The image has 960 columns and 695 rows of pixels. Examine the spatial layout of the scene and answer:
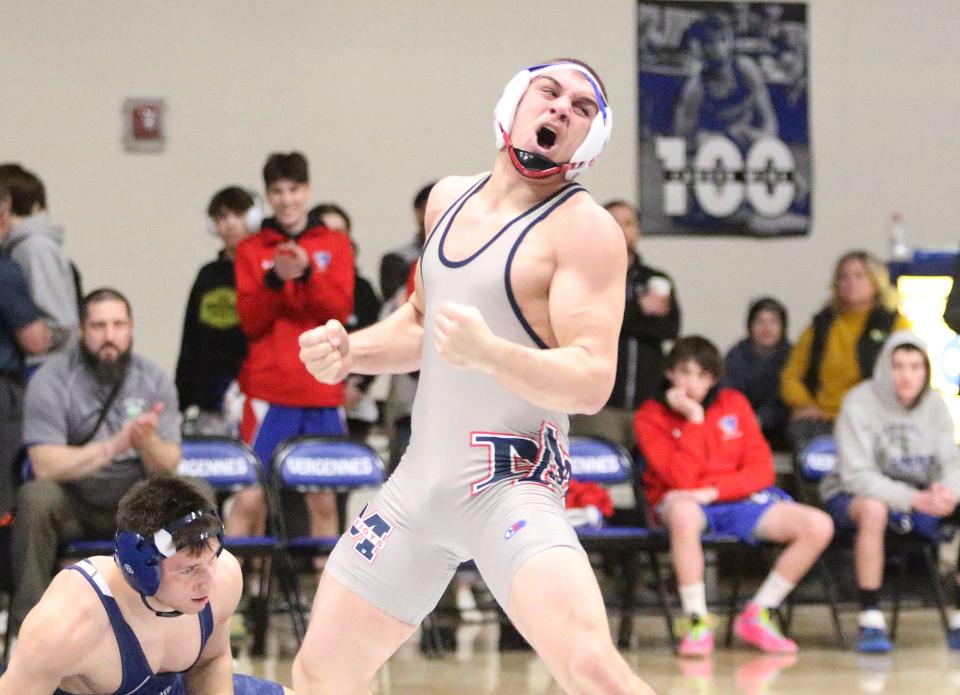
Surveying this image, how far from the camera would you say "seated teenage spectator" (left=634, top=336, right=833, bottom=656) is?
6793mm

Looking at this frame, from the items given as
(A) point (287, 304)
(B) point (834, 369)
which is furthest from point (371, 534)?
(B) point (834, 369)

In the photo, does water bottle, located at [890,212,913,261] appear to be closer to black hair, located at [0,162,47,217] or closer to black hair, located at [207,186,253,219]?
black hair, located at [207,186,253,219]

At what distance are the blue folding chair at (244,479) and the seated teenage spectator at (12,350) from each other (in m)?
0.67

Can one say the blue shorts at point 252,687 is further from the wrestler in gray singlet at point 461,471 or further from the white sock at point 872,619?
the white sock at point 872,619

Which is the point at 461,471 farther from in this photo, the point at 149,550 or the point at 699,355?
the point at 699,355

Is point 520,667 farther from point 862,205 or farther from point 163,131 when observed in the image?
point 862,205

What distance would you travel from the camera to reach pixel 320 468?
22.3 ft

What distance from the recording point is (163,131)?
9.16 m

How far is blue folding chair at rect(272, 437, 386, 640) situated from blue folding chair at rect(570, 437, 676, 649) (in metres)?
0.89

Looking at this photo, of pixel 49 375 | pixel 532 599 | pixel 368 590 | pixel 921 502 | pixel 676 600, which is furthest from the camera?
pixel 676 600

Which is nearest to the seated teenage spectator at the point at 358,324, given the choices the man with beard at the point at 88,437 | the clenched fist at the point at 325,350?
the man with beard at the point at 88,437

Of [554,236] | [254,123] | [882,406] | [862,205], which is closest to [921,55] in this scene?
[862,205]

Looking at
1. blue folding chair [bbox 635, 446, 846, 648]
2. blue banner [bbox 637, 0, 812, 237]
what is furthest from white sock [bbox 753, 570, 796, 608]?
blue banner [bbox 637, 0, 812, 237]

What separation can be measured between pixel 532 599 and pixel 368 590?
408 millimetres
